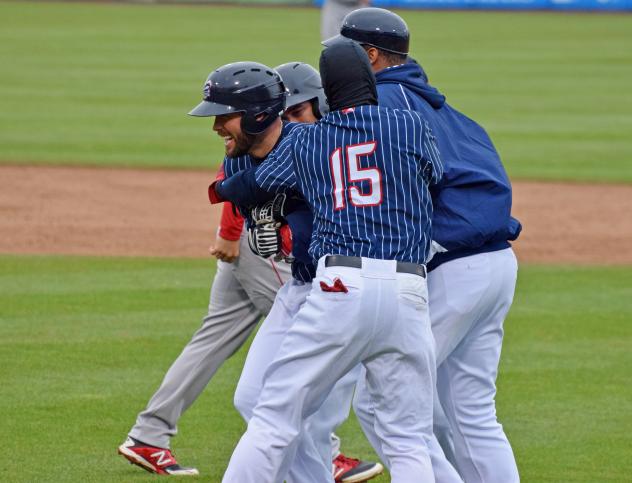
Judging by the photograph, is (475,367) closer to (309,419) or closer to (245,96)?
(309,419)

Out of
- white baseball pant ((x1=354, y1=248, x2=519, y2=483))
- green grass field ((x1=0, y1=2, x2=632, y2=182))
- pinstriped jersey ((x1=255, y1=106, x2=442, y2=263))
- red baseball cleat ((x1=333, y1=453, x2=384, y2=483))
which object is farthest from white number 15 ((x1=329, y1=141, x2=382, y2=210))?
green grass field ((x1=0, y1=2, x2=632, y2=182))

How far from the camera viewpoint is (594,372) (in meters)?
7.84

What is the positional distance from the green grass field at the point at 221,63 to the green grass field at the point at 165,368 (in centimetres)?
588

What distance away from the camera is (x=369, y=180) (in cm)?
441

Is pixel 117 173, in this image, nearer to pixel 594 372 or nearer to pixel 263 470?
pixel 594 372

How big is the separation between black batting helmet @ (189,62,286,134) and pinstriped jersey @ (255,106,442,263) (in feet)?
1.32

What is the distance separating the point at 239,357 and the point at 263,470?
12.4 feet

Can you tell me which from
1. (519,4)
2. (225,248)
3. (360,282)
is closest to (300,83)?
(225,248)

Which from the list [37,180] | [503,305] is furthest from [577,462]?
[37,180]

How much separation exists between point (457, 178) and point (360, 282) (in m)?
0.69

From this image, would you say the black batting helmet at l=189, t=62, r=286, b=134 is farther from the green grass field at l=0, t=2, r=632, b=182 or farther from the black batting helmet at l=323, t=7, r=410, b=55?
the green grass field at l=0, t=2, r=632, b=182

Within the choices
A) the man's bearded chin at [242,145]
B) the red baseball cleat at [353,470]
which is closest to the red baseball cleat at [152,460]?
the red baseball cleat at [353,470]

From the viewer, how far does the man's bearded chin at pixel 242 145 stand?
4.95 metres

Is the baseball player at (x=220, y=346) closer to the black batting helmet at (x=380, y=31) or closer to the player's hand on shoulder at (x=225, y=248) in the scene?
the player's hand on shoulder at (x=225, y=248)
